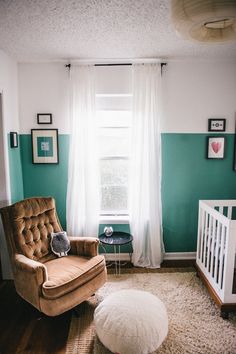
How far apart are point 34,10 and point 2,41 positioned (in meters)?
0.79

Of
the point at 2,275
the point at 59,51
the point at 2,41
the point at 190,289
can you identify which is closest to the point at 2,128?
the point at 2,41

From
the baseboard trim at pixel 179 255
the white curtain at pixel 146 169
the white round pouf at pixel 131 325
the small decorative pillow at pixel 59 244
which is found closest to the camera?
the white round pouf at pixel 131 325

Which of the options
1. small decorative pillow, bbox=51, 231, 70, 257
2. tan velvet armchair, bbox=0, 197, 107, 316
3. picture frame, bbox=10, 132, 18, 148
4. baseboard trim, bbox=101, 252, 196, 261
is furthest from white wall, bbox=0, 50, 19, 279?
baseboard trim, bbox=101, 252, 196, 261

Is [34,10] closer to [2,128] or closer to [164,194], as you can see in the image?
[2,128]

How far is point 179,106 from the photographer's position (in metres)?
3.15

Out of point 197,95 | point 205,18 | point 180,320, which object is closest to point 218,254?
point 180,320

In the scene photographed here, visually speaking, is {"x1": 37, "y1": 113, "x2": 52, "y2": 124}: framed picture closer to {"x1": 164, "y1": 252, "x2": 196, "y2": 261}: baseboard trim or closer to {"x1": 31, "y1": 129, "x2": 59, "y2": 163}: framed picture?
{"x1": 31, "y1": 129, "x2": 59, "y2": 163}: framed picture

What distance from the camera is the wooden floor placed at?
1.92 metres

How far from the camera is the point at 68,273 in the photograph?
220 centimetres

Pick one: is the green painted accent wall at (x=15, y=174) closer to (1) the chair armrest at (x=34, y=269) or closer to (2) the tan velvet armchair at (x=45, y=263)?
(2) the tan velvet armchair at (x=45, y=263)

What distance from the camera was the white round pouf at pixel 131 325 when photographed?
1668 millimetres

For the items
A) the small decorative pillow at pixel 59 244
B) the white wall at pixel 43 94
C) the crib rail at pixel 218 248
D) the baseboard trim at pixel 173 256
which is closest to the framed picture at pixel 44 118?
the white wall at pixel 43 94

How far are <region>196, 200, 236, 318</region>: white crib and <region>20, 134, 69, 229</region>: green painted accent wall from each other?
1759 millimetres

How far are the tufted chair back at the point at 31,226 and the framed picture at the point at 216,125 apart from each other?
2.18 meters
